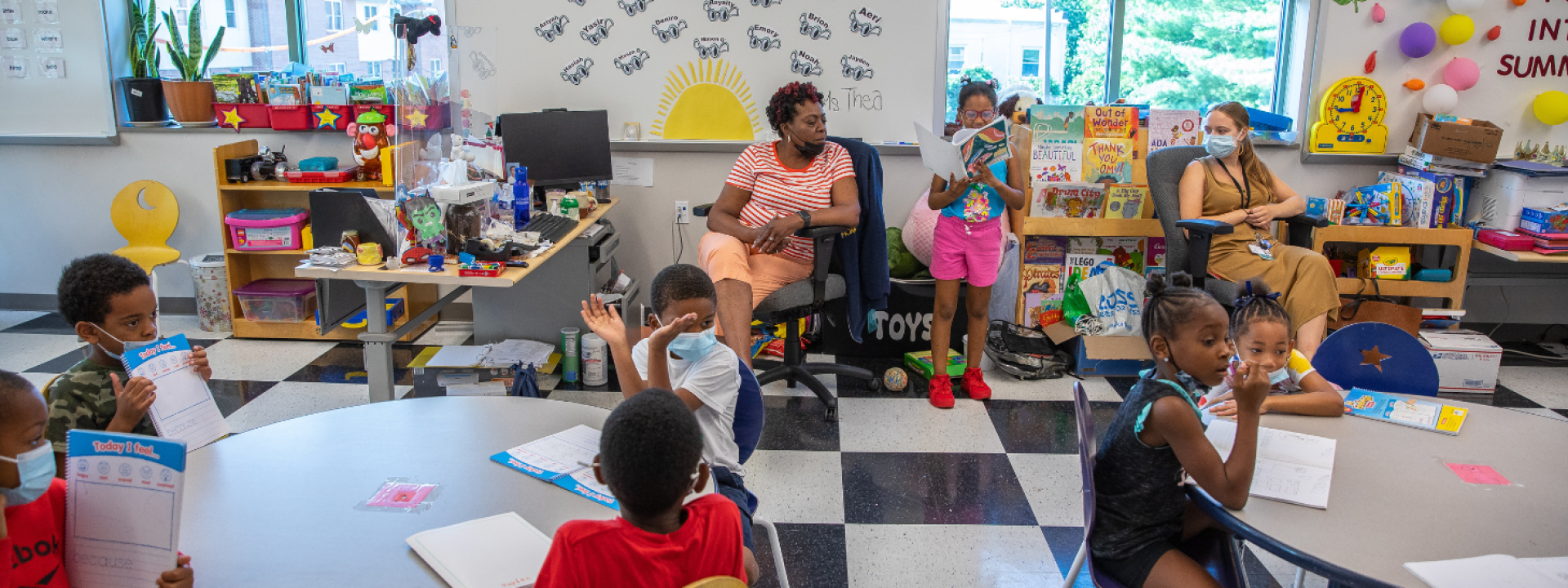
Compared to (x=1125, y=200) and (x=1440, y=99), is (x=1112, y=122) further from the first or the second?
(x=1440, y=99)

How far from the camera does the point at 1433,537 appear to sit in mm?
1393

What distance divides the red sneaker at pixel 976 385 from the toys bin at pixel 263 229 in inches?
118

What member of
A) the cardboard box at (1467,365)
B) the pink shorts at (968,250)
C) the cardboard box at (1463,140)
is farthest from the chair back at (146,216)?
the cardboard box at (1463,140)

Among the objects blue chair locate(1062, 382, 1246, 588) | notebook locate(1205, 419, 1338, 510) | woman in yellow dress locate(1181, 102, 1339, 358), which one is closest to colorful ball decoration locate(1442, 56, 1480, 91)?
woman in yellow dress locate(1181, 102, 1339, 358)

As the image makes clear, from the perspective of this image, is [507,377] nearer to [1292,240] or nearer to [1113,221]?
[1113,221]

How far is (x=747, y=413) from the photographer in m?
1.85

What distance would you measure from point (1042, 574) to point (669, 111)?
9.06 feet

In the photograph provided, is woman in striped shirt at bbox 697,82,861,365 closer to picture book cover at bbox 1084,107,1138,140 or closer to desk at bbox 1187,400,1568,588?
picture book cover at bbox 1084,107,1138,140

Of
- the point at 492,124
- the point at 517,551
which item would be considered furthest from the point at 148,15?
the point at 517,551

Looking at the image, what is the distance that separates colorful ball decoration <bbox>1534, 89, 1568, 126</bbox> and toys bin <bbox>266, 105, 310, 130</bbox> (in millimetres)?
5505

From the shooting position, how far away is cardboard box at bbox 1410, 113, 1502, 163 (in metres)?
3.95

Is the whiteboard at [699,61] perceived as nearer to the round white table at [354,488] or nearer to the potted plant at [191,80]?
the potted plant at [191,80]

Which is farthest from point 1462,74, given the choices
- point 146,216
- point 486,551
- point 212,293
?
point 146,216

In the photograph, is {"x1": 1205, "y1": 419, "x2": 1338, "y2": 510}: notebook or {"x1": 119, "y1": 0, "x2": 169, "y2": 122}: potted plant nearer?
{"x1": 1205, "y1": 419, "x2": 1338, "y2": 510}: notebook
